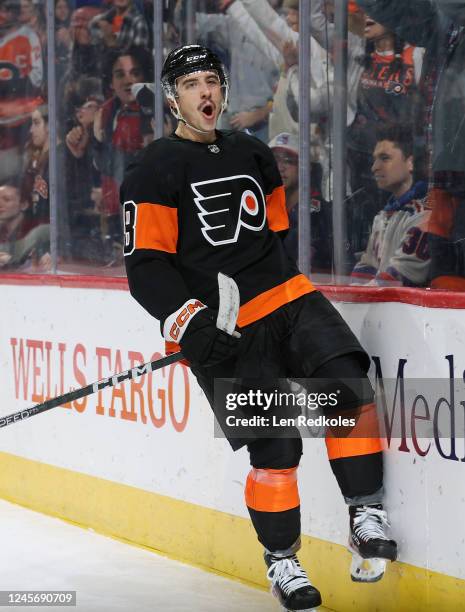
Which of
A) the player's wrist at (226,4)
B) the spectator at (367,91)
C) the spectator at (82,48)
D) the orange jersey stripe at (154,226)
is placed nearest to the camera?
the orange jersey stripe at (154,226)

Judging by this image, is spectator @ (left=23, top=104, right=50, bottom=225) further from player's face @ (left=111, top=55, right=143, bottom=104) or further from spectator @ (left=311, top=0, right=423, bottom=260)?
spectator @ (left=311, top=0, right=423, bottom=260)

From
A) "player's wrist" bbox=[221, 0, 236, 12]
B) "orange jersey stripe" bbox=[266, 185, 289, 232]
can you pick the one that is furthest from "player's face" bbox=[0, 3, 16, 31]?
"orange jersey stripe" bbox=[266, 185, 289, 232]

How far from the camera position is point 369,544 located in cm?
324

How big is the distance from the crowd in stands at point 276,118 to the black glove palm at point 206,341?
58 cm

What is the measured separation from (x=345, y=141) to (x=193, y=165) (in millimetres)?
593

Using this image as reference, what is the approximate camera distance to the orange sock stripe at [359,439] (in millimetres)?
3311

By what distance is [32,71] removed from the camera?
532 cm

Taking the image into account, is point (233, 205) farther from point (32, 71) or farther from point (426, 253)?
point (32, 71)

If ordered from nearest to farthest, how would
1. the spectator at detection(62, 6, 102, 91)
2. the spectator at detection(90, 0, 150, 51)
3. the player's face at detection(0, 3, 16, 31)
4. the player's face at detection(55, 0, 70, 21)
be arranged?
the spectator at detection(90, 0, 150, 51) < the spectator at detection(62, 6, 102, 91) < the player's face at detection(55, 0, 70, 21) < the player's face at detection(0, 3, 16, 31)

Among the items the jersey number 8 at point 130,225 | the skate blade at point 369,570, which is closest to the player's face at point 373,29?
the jersey number 8 at point 130,225

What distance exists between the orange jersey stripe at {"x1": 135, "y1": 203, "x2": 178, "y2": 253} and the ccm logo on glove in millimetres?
167

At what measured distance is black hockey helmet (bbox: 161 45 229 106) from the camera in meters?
3.37

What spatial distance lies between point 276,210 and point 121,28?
1.51 metres

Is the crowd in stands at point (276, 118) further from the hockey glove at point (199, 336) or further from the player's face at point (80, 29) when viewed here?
the hockey glove at point (199, 336)
